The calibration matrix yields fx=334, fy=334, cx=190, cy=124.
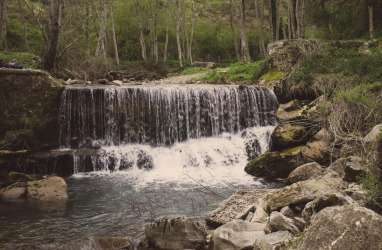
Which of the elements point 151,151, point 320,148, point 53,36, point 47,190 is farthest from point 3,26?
point 320,148

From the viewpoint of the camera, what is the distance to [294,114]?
11984mm

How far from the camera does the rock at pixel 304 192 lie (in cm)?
541

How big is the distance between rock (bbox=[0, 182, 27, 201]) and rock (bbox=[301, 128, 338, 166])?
304 inches

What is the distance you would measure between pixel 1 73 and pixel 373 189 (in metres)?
10.6

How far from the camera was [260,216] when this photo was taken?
18.5ft

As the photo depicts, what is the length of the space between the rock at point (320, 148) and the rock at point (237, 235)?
508cm

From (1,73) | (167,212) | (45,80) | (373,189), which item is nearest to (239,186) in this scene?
(167,212)

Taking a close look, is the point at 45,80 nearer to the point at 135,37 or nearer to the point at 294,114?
the point at 294,114

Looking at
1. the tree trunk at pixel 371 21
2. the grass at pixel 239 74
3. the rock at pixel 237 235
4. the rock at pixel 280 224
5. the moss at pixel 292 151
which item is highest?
the tree trunk at pixel 371 21

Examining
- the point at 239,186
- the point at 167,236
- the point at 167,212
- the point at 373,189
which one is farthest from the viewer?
the point at 239,186

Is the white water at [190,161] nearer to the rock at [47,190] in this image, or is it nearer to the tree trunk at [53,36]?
the rock at [47,190]

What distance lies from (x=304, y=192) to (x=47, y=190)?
6.07 metres

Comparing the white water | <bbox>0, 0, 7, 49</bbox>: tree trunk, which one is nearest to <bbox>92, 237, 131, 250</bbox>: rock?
the white water

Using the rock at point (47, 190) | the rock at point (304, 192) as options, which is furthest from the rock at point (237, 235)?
the rock at point (47, 190)
